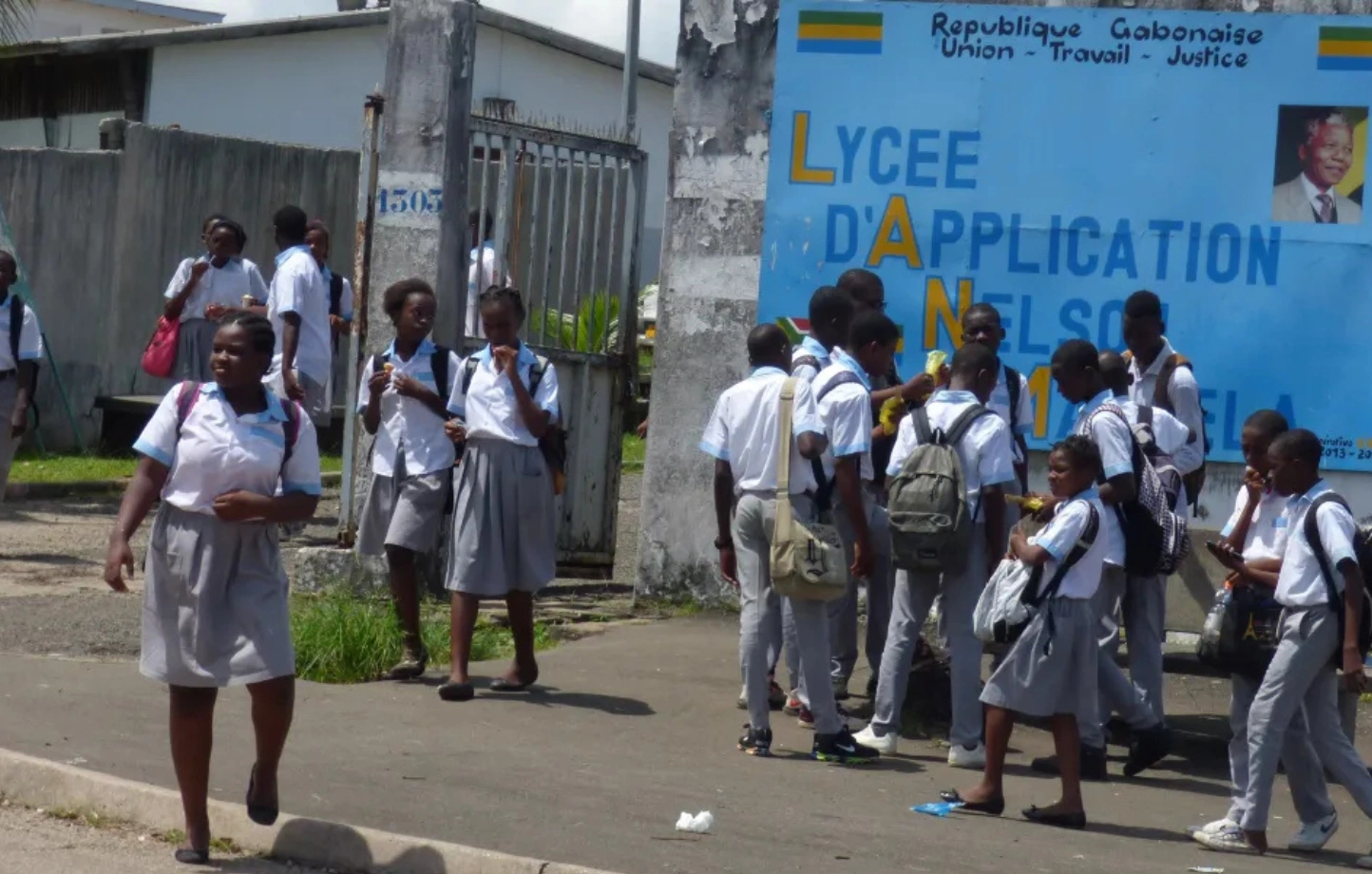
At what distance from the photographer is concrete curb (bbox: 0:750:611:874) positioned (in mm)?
5926

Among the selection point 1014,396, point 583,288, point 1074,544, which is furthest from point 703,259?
point 1074,544

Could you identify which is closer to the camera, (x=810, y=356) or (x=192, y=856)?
(x=192, y=856)

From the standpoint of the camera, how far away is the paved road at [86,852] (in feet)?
19.6

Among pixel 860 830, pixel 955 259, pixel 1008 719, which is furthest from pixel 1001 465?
pixel 955 259

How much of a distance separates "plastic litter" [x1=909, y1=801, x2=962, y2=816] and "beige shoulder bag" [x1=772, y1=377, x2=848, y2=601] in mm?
865

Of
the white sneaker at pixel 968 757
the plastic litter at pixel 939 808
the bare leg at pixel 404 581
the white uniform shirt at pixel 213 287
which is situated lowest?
the plastic litter at pixel 939 808

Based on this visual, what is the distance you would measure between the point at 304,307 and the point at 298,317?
0.32ft

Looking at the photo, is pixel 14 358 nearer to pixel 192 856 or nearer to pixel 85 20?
pixel 192 856

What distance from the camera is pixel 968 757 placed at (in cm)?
787

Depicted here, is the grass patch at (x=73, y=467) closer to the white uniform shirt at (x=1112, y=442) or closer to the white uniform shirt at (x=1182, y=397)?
the white uniform shirt at (x=1182, y=397)

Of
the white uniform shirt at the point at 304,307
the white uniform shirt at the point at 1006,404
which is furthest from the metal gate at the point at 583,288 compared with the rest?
the white uniform shirt at the point at 1006,404

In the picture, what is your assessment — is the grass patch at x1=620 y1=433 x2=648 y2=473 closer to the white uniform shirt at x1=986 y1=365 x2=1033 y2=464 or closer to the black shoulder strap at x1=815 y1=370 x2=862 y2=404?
the white uniform shirt at x1=986 y1=365 x2=1033 y2=464

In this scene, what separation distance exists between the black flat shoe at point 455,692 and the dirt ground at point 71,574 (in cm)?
186

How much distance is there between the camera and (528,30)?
27875 millimetres
